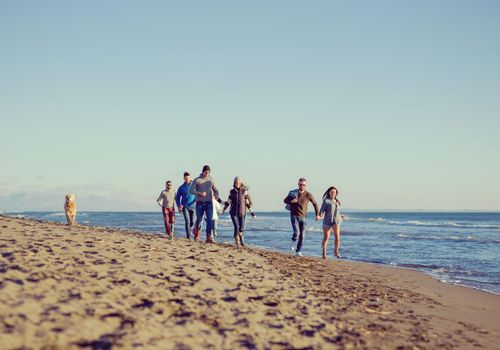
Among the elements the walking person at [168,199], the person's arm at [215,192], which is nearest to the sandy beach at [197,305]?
the person's arm at [215,192]

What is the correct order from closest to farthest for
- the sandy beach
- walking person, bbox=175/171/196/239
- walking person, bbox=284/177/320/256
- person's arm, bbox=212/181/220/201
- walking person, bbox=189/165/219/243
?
the sandy beach
walking person, bbox=284/177/320/256
walking person, bbox=189/165/219/243
person's arm, bbox=212/181/220/201
walking person, bbox=175/171/196/239

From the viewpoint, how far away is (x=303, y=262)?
12.4 m

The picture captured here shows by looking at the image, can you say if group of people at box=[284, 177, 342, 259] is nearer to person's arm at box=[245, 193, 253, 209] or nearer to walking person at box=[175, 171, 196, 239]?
person's arm at box=[245, 193, 253, 209]

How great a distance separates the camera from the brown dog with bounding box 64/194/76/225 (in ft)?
45.9

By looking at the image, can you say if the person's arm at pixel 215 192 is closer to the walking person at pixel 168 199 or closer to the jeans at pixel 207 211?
the jeans at pixel 207 211

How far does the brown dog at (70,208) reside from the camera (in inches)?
550

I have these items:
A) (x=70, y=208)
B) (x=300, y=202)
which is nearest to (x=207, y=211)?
(x=300, y=202)

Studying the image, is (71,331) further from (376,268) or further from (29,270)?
(376,268)

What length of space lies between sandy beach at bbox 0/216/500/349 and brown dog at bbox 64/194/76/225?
3753 millimetres

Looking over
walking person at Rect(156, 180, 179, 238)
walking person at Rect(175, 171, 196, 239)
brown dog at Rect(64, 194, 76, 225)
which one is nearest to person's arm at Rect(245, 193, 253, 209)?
Answer: walking person at Rect(175, 171, 196, 239)

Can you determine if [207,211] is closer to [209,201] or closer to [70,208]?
[209,201]

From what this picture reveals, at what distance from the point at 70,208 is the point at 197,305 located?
9.17 metres

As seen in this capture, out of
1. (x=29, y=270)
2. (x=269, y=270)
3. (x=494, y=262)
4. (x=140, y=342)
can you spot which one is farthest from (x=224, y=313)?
(x=494, y=262)

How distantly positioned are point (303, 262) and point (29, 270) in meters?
7.35
